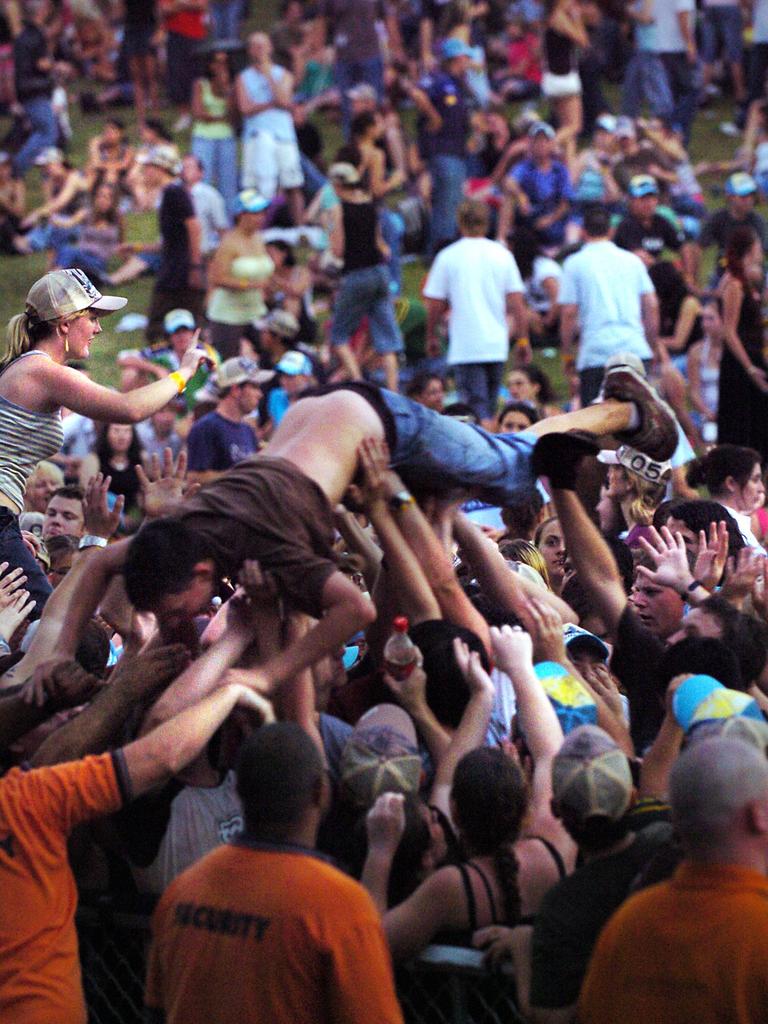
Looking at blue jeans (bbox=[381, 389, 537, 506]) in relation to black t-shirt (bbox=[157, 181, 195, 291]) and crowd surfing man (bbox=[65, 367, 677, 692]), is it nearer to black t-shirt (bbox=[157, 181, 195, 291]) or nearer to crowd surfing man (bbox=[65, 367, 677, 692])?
crowd surfing man (bbox=[65, 367, 677, 692])

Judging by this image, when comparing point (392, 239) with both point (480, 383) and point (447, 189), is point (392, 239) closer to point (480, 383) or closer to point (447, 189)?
point (447, 189)

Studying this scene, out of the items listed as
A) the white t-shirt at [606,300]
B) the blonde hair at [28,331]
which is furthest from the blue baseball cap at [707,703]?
the white t-shirt at [606,300]

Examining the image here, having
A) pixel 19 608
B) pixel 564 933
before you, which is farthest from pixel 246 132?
pixel 564 933

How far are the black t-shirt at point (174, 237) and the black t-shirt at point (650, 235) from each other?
3514 mm

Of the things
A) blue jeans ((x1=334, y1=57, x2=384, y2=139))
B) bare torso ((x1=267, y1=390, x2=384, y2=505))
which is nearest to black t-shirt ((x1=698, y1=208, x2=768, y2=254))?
blue jeans ((x1=334, y1=57, x2=384, y2=139))

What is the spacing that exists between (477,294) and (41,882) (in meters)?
8.00

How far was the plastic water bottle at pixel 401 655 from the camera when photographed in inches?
175

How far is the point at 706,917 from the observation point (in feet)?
10.5

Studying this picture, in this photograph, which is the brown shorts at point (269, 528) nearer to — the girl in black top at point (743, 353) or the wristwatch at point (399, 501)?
the wristwatch at point (399, 501)

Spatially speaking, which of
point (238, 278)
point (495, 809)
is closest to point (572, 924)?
point (495, 809)

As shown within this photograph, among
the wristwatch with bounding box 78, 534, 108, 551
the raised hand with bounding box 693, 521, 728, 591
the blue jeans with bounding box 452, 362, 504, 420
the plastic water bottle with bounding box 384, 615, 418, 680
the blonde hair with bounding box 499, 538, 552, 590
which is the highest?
the plastic water bottle with bounding box 384, 615, 418, 680

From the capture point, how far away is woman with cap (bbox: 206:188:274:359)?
42.0ft

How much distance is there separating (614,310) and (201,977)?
26.6ft

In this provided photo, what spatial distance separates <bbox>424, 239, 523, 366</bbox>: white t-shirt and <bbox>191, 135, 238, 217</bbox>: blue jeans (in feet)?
16.7
